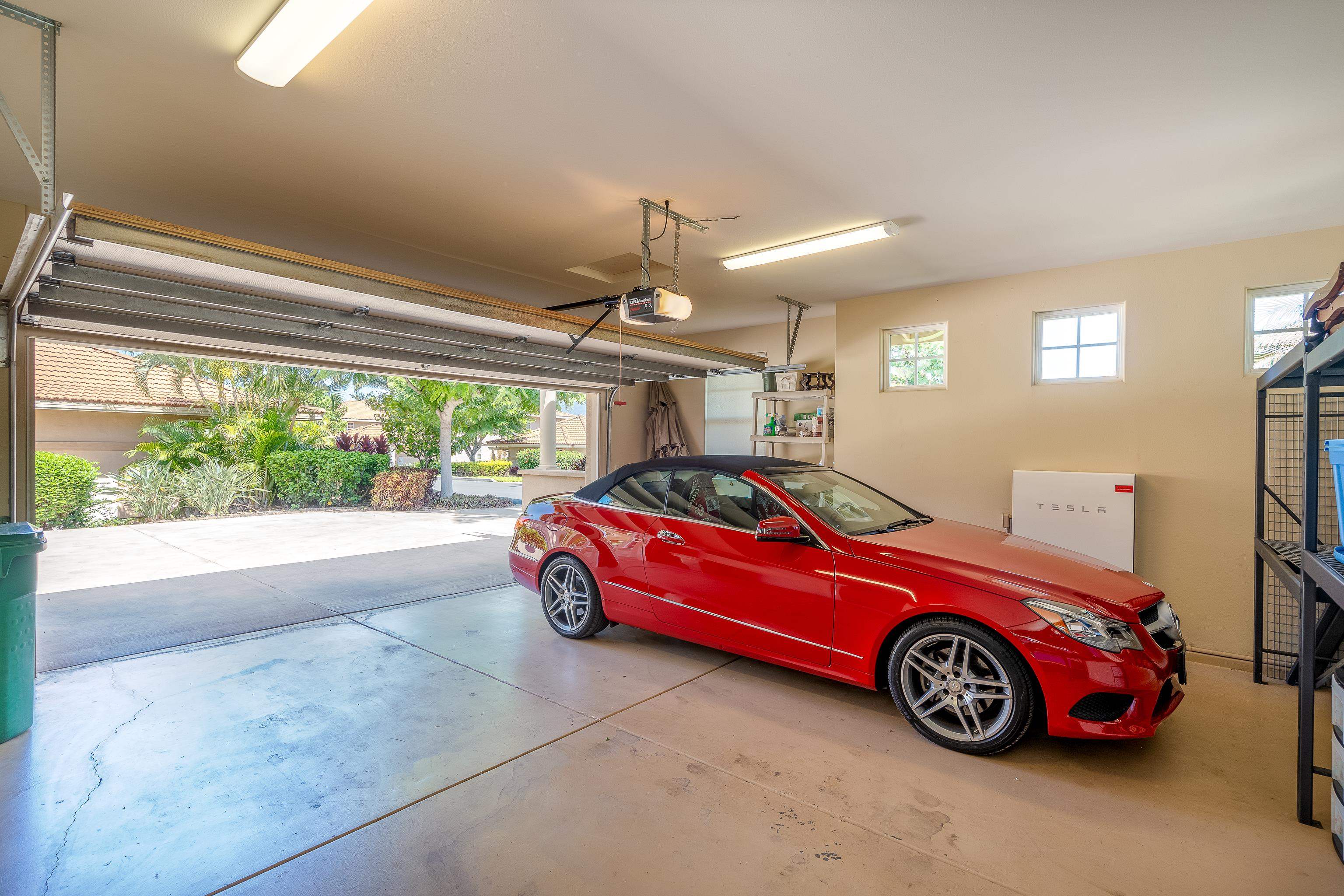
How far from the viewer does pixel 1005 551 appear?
2996mm

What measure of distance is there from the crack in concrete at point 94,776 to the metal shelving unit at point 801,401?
5199 millimetres

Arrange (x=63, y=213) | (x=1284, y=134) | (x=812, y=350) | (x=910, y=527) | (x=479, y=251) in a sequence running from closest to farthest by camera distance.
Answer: (x=63, y=213) < (x=1284, y=134) < (x=910, y=527) < (x=479, y=251) < (x=812, y=350)

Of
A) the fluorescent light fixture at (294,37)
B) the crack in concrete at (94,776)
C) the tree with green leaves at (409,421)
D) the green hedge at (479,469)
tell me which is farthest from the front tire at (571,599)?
the green hedge at (479,469)

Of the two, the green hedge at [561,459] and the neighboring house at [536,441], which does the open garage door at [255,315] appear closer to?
the green hedge at [561,459]

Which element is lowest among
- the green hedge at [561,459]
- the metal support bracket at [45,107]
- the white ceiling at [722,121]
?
the green hedge at [561,459]

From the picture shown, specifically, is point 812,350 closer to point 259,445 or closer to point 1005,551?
point 1005,551

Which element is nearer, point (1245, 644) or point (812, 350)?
point (1245, 644)

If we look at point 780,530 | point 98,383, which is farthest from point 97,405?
point 780,530

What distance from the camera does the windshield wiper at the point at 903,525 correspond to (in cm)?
326

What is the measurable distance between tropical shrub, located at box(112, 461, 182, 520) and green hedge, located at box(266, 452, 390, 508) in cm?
174

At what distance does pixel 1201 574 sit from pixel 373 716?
18.5ft

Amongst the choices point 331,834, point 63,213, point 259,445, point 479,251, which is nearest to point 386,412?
point 259,445

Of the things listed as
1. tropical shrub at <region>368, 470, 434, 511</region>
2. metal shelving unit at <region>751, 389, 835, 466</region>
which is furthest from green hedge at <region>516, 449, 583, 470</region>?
metal shelving unit at <region>751, 389, 835, 466</region>

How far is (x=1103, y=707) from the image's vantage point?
8.07 ft
